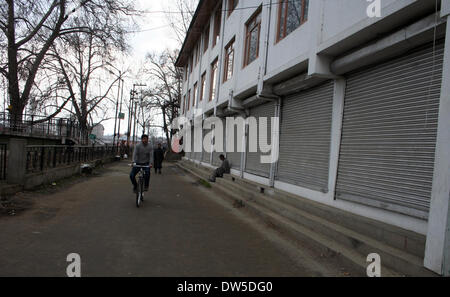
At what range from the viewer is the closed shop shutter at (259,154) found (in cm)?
1043

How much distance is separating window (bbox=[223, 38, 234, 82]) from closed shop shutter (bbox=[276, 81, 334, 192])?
236 inches

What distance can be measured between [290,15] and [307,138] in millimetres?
3757

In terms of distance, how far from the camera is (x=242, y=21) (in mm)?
13195

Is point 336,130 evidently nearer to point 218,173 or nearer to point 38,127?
point 218,173

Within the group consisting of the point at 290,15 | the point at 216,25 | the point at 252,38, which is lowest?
the point at 290,15

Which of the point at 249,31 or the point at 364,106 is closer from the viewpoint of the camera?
the point at 364,106

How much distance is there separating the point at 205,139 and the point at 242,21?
9151 millimetres

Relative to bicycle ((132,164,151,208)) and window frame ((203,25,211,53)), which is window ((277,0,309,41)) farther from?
window frame ((203,25,211,53))

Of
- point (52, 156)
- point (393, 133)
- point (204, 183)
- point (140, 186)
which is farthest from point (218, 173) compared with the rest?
point (393, 133)

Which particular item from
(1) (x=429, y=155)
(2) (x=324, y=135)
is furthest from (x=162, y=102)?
(1) (x=429, y=155)

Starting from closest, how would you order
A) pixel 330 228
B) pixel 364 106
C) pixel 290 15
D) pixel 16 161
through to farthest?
pixel 330 228 < pixel 364 106 < pixel 16 161 < pixel 290 15

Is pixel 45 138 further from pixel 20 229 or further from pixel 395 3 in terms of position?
pixel 395 3

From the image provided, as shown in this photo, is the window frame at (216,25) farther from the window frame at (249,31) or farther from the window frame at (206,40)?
the window frame at (249,31)

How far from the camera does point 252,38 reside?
40.5ft
